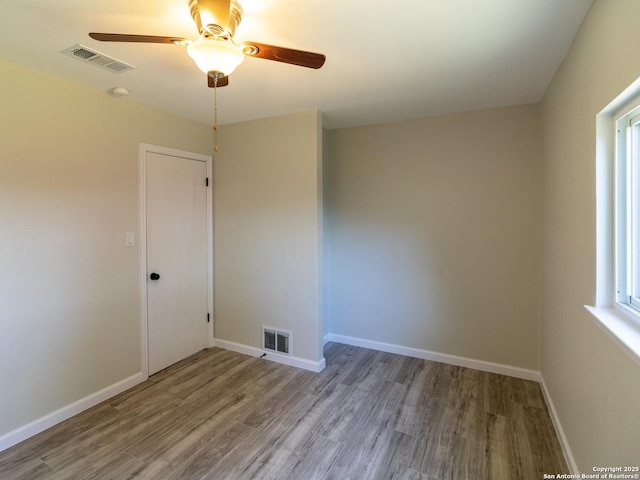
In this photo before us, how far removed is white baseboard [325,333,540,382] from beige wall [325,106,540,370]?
0.05 m

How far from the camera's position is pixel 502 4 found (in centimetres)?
150

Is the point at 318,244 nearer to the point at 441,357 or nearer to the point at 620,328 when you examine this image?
the point at 441,357

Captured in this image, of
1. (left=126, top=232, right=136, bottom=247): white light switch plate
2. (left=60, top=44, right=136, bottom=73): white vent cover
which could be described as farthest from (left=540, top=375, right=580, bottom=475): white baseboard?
(left=60, top=44, right=136, bottom=73): white vent cover

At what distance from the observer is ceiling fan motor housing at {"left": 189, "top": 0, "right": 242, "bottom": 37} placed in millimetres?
1204

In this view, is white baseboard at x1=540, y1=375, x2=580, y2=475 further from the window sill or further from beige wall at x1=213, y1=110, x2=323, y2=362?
beige wall at x1=213, y1=110, x2=323, y2=362

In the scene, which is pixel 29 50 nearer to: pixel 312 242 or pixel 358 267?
pixel 312 242

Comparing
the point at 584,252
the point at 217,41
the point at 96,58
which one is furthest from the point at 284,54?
the point at 584,252

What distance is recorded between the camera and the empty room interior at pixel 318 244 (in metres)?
1.58

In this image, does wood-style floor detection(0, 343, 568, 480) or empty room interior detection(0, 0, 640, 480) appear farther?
wood-style floor detection(0, 343, 568, 480)

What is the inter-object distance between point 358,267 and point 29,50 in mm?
3113

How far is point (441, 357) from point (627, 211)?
2250 mm

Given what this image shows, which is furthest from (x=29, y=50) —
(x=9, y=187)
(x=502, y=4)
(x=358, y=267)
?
(x=358, y=267)

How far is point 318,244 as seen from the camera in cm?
307

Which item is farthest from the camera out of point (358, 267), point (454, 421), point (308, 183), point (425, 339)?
point (358, 267)
